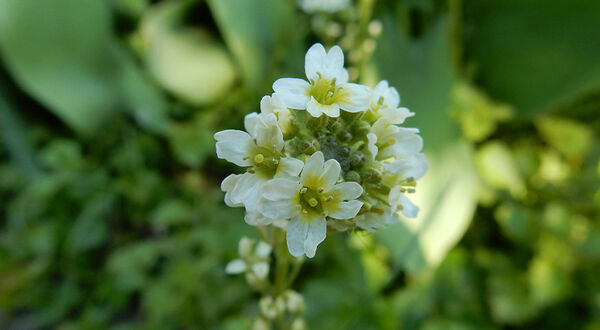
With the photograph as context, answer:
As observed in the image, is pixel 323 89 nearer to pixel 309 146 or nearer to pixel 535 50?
pixel 309 146

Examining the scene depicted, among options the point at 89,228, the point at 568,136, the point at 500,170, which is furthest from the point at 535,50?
the point at 89,228

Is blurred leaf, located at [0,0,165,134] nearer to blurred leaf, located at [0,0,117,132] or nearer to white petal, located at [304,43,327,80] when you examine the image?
blurred leaf, located at [0,0,117,132]

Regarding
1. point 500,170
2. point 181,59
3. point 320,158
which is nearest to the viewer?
point 320,158

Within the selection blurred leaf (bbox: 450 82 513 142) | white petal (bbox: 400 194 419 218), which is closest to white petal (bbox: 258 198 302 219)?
white petal (bbox: 400 194 419 218)

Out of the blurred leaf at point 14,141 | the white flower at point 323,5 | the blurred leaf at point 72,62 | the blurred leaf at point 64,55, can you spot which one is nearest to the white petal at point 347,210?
the white flower at point 323,5

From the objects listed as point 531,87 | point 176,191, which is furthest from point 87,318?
point 531,87

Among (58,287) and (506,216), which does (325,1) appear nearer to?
(506,216)
